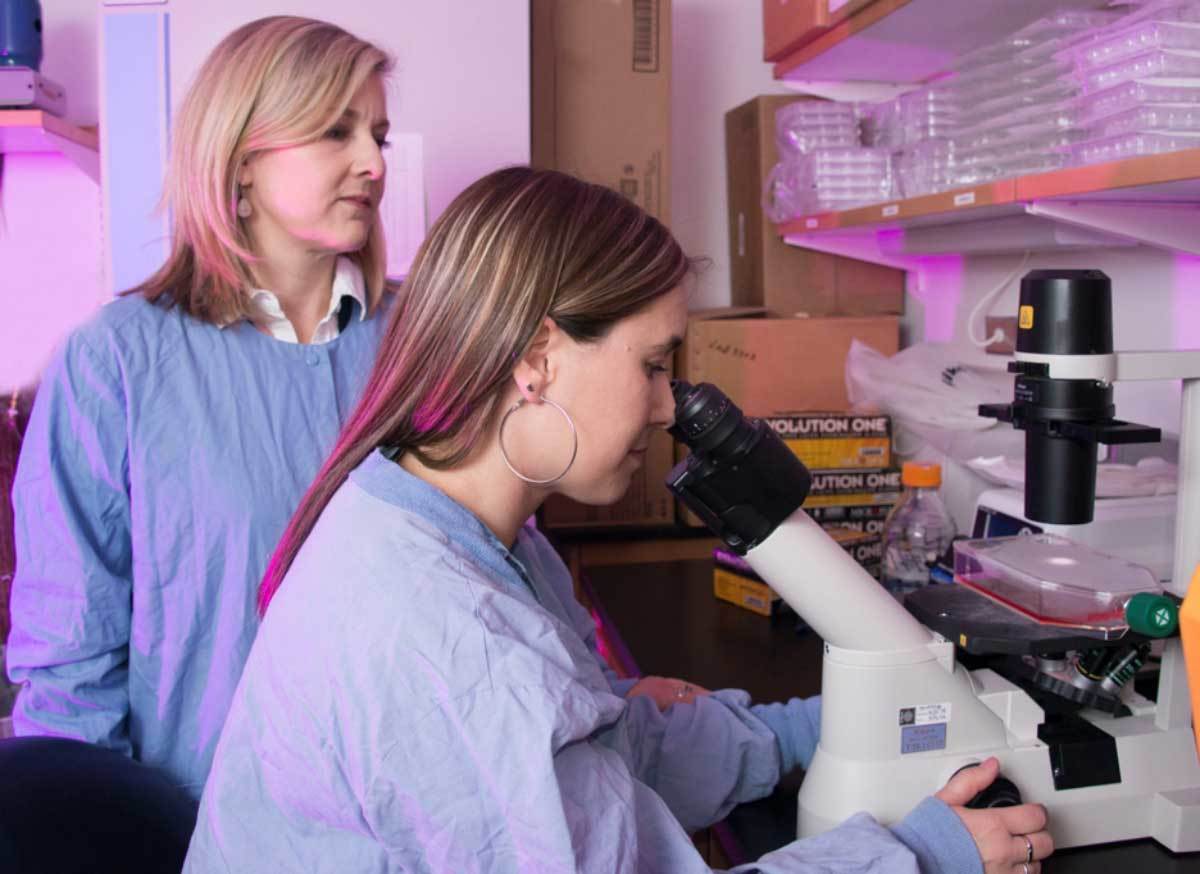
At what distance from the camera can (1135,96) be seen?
1252 millimetres

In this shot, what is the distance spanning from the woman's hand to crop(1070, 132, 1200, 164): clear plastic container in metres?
0.79

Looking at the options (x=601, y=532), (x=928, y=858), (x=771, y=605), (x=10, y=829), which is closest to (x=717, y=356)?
(x=601, y=532)

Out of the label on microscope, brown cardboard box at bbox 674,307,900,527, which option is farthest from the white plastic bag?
the label on microscope

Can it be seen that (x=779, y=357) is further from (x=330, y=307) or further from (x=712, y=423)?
(x=712, y=423)

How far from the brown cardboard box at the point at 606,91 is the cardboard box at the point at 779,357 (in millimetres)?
354

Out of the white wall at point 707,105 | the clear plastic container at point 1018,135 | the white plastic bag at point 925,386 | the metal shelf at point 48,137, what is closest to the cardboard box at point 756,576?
the white plastic bag at point 925,386

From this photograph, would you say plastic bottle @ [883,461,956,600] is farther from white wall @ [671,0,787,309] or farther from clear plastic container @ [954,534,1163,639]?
white wall @ [671,0,787,309]

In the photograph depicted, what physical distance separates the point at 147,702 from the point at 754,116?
1.84 metres

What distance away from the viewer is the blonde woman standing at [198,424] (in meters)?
1.38

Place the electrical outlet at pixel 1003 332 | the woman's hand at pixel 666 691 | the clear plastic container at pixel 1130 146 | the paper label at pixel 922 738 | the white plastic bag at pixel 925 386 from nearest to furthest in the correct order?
the paper label at pixel 922 738 → the clear plastic container at pixel 1130 146 → the woman's hand at pixel 666 691 → the white plastic bag at pixel 925 386 → the electrical outlet at pixel 1003 332

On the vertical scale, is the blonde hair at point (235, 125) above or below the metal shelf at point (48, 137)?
below

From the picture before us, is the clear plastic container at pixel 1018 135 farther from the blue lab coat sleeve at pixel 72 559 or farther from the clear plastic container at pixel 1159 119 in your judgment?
the blue lab coat sleeve at pixel 72 559

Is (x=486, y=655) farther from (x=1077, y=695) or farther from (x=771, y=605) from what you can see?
(x=771, y=605)

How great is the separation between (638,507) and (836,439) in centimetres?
60
